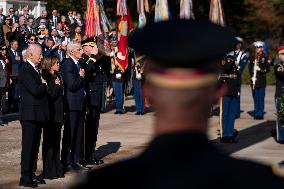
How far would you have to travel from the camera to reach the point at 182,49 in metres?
2.33

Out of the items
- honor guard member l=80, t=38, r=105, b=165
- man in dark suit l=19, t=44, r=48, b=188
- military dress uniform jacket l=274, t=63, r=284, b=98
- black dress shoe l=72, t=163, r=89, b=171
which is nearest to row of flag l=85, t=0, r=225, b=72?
military dress uniform jacket l=274, t=63, r=284, b=98

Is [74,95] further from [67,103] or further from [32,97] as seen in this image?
[32,97]

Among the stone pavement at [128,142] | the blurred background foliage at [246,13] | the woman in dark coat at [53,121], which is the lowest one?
the stone pavement at [128,142]

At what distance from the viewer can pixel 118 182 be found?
2.28 m

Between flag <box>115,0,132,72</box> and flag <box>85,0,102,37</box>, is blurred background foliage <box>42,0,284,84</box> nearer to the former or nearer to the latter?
flag <box>115,0,132,72</box>

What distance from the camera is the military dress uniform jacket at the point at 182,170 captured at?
2227 millimetres

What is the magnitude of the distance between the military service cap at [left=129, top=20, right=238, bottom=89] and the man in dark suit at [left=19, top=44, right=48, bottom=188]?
771 centimetres

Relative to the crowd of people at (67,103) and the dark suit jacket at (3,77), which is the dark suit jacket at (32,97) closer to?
the crowd of people at (67,103)

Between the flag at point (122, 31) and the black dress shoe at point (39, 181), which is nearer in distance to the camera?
the black dress shoe at point (39, 181)

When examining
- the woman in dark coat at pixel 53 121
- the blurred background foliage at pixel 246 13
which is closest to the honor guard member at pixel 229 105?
the woman in dark coat at pixel 53 121

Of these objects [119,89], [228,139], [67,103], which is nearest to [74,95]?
[67,103]

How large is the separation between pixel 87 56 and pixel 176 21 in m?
9.55

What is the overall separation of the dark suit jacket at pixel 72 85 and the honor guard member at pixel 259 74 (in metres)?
8.21

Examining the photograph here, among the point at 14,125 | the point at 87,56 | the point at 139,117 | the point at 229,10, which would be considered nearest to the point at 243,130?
the point at 139,117
